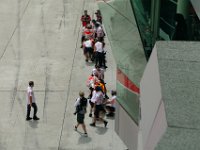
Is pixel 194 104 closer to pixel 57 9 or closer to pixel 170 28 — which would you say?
pixel 170 28

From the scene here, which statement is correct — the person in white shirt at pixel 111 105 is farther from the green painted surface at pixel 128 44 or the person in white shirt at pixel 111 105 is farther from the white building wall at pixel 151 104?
the white building wall at pixel 151 104

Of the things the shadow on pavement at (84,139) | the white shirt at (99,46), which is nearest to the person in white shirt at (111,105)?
the shadow on pavement at (84,139)

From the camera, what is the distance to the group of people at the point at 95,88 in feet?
45.3

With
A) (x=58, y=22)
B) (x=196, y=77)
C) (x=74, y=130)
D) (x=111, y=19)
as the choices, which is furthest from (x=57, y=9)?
(x=196, y=77)

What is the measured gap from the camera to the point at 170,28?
40.7 feet

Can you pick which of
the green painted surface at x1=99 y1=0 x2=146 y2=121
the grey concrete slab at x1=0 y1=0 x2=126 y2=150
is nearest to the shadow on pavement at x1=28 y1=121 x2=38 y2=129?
the grey concrete slab at x1=0 y1=0 x2=126 y2=150

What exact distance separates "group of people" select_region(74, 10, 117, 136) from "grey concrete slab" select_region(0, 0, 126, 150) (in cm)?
38

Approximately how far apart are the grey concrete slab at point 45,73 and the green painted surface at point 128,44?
271cm

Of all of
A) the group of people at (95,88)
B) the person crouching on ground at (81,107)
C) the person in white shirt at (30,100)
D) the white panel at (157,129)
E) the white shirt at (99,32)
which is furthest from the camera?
the white shirt at (99,32)

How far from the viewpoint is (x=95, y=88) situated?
14.4 metres

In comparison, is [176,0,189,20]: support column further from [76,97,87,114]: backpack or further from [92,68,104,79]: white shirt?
[92,68,104,79]: white shirt

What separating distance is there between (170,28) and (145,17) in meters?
1.00

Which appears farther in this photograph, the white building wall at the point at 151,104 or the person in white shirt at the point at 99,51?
the person in white shirt at the point at 99,51

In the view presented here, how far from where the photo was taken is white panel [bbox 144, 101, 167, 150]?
5.31 m
